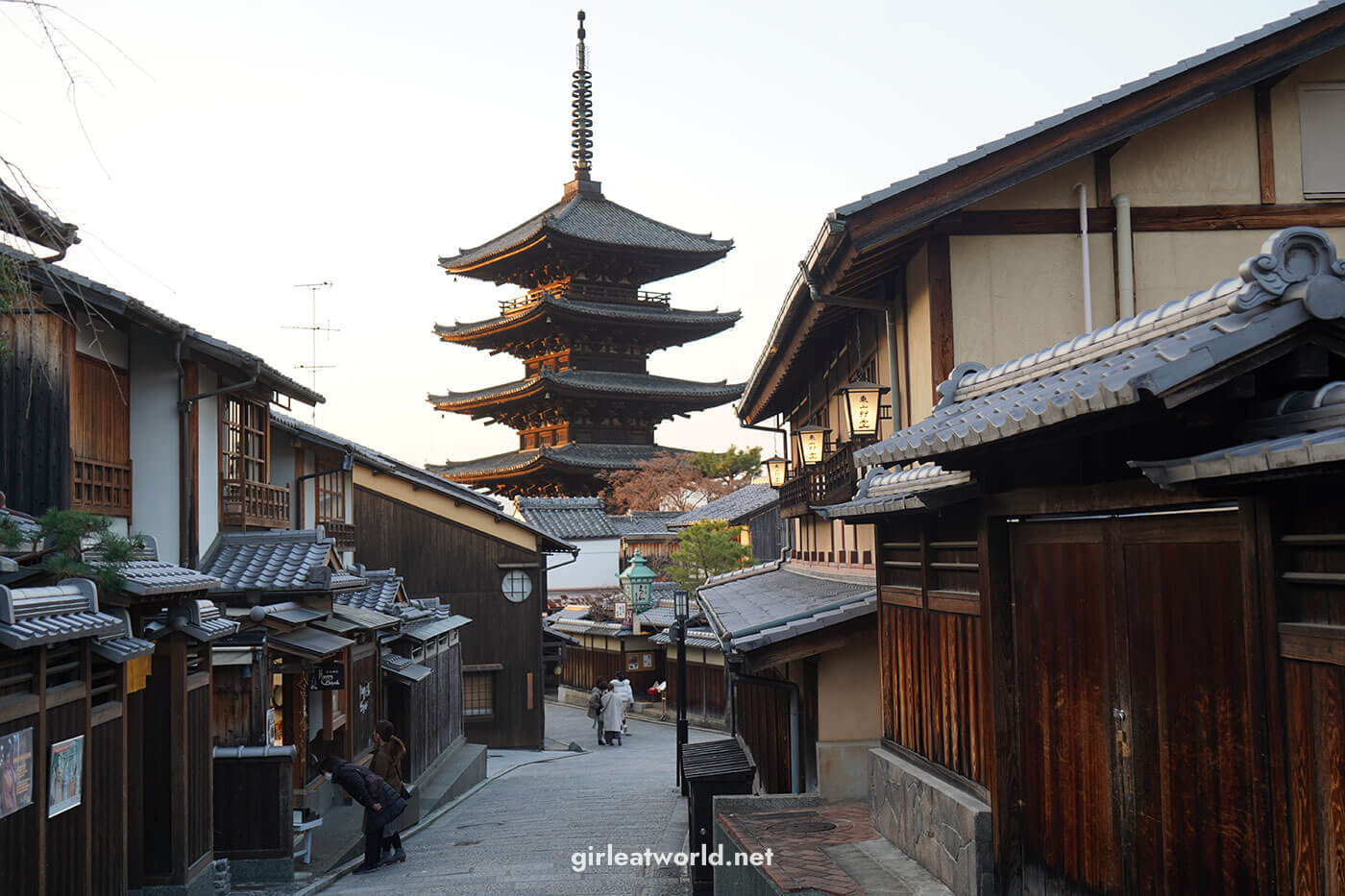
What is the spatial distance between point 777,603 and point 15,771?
9925mm

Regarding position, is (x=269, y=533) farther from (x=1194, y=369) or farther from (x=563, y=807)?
(x=1194, y=369)

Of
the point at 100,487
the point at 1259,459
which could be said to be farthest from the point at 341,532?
the point at 1259,459

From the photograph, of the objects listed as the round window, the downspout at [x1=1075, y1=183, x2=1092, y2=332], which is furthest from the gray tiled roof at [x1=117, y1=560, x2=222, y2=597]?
the round window

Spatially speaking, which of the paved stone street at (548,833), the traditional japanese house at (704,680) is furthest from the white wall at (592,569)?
the paved stone street at (548,833)

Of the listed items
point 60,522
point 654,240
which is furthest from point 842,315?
point 654,240

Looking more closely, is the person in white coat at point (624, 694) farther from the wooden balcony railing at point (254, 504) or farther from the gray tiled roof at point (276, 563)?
the gray tiled roof at point (276, 563)

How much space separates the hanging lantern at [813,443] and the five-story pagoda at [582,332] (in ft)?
105

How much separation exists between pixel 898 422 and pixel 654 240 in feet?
124

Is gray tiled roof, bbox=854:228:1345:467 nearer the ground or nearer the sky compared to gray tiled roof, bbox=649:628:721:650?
nearer the sky

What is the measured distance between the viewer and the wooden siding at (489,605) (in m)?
30.8

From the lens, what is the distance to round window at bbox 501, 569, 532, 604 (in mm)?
31484

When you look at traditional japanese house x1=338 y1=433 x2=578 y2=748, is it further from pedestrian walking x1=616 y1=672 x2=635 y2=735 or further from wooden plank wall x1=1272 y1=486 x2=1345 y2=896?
wooden plank wall x1=1272 y1=486 x2=1345 y2=896

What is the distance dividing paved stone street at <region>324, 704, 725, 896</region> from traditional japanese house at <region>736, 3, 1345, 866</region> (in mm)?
3827

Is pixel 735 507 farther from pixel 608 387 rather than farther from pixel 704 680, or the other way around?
pixel 704 680
